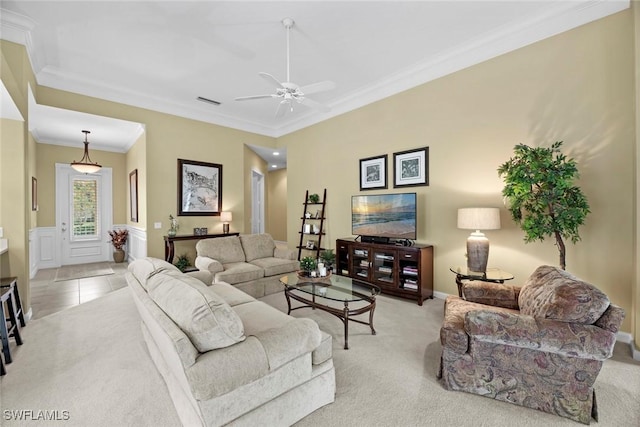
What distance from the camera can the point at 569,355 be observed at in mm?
1712

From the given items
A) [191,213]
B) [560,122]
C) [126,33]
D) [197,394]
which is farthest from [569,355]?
[191,213]

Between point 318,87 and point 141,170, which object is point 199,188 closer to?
point 141,170

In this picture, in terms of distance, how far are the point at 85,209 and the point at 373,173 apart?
6.98m

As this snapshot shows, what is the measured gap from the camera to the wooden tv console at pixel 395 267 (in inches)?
149

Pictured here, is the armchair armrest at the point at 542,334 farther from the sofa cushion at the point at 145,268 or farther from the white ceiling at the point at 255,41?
the white ceiling at the point at 255,41

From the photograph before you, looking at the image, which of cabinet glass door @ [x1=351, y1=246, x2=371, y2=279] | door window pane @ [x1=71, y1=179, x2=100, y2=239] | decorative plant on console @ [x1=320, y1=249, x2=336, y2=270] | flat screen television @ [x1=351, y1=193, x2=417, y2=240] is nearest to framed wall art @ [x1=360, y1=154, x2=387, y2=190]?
flat screen television @ [x1=351, y1=193, x2=417, y2=240]

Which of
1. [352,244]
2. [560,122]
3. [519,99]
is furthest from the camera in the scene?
[352,244]

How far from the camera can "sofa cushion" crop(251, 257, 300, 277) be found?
425cm

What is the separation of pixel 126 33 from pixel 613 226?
18.3 feet

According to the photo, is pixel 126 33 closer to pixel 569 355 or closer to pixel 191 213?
pixel 191 213

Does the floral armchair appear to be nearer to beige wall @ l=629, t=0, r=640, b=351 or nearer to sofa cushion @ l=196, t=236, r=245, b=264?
beige wall @ l=629, t=0, r=640, b=351

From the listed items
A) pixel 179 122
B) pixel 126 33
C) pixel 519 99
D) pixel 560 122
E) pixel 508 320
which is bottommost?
pixel 508 320

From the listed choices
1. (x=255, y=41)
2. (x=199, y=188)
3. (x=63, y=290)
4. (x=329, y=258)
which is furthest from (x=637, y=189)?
(x=63, y=290)

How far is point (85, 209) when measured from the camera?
680 centimetres
